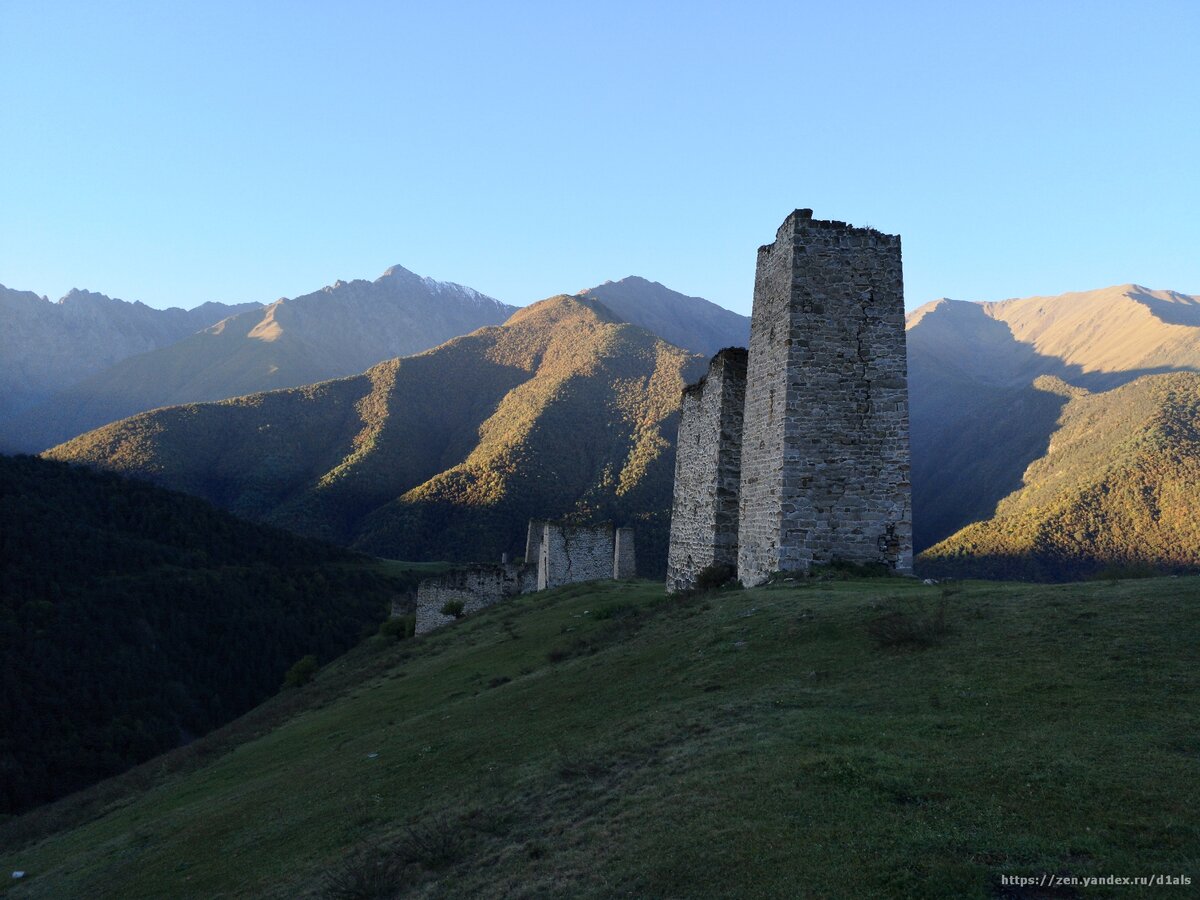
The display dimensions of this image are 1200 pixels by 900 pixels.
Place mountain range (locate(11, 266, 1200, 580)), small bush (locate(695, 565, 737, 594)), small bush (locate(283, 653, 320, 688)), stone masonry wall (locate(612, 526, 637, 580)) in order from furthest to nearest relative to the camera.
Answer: mountain range (locate(11, 266, 1200, 580)), small bush (locate(283, 653, 320, 688)), stone masonry wall (locate(612, 526, 637, 580)), small bush (locate(695, 565, 737, 594))

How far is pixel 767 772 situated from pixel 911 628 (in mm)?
3605

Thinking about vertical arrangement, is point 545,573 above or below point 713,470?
below

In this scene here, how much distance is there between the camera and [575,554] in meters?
33.8

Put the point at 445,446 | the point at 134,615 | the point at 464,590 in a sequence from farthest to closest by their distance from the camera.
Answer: the point at 445,446 < the point at 134,615 < the point at 464,590

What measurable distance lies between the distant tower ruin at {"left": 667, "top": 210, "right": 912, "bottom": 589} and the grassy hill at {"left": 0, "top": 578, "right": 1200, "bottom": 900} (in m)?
2.15

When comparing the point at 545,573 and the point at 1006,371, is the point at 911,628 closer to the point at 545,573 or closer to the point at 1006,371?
the point at 545,573

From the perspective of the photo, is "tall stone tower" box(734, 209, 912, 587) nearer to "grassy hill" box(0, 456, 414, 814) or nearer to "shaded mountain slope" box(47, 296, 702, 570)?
"grassy hill" box(0, 456, 414, 814)

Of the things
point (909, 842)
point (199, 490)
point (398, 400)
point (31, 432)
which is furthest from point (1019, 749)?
point (31, 432)

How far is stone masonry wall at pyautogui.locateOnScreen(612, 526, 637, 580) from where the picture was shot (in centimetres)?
3403

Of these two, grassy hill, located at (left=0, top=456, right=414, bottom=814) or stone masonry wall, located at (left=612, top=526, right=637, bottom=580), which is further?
grassy hill, located at (left=0, top=456, right=414, bottom=814)

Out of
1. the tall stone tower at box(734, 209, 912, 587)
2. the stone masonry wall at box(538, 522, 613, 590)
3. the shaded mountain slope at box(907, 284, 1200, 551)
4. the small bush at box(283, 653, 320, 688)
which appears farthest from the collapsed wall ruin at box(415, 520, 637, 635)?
the shaded mountain slope at box(907, 284, 1200, 551)

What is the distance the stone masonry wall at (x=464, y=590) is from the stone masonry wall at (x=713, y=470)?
14023 millimetres

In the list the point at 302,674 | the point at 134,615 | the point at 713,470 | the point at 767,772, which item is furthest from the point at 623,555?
the point at 134,615

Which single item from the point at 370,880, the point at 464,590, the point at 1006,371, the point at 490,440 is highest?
the point at 1006,371
